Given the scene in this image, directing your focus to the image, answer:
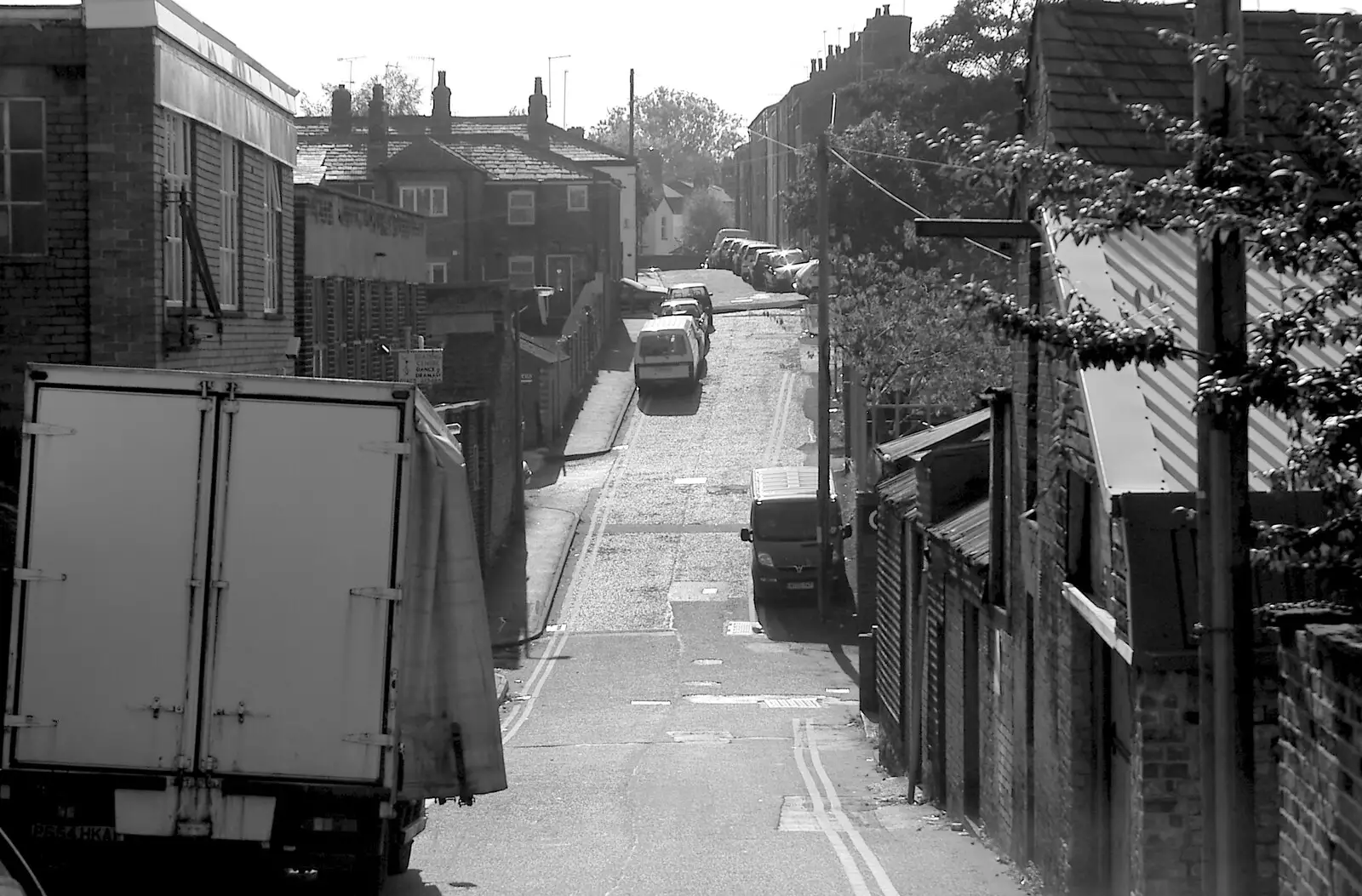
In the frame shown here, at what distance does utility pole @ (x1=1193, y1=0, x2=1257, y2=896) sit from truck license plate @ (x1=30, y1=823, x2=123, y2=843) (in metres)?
6.07

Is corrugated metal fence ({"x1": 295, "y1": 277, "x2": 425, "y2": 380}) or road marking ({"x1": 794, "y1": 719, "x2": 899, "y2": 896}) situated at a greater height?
corrugated metal fence ({"x1": 295, "y1": 277, "x2": 425, "y2": 380})

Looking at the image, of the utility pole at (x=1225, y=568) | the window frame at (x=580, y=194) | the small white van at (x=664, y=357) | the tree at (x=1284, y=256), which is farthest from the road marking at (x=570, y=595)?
the window frame at (x=580, y=194)

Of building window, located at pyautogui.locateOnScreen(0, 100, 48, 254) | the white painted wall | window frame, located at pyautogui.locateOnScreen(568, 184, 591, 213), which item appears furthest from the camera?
the white painted wall

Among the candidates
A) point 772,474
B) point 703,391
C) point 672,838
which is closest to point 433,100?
point 703,391

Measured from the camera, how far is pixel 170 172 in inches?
638

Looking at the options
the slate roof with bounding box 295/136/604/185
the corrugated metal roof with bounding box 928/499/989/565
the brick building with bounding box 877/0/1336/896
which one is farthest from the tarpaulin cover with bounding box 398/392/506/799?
the slate roof with bounding box 295/136/604/185

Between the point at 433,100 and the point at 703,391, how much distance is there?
79.9 feet

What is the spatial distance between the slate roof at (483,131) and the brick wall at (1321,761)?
64.1 metres

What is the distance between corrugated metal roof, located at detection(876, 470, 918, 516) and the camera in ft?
63.3

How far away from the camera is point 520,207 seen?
6475cm

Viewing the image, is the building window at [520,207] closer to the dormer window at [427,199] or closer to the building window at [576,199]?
the building window at [576,199]

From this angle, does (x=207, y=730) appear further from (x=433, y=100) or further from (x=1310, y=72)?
(x=433, y=100)

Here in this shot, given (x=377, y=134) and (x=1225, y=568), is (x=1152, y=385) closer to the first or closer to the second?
(x=1225, y=568)

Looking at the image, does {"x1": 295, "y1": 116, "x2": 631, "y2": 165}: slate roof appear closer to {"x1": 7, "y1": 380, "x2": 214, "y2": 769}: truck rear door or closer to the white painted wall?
the white painted wall
